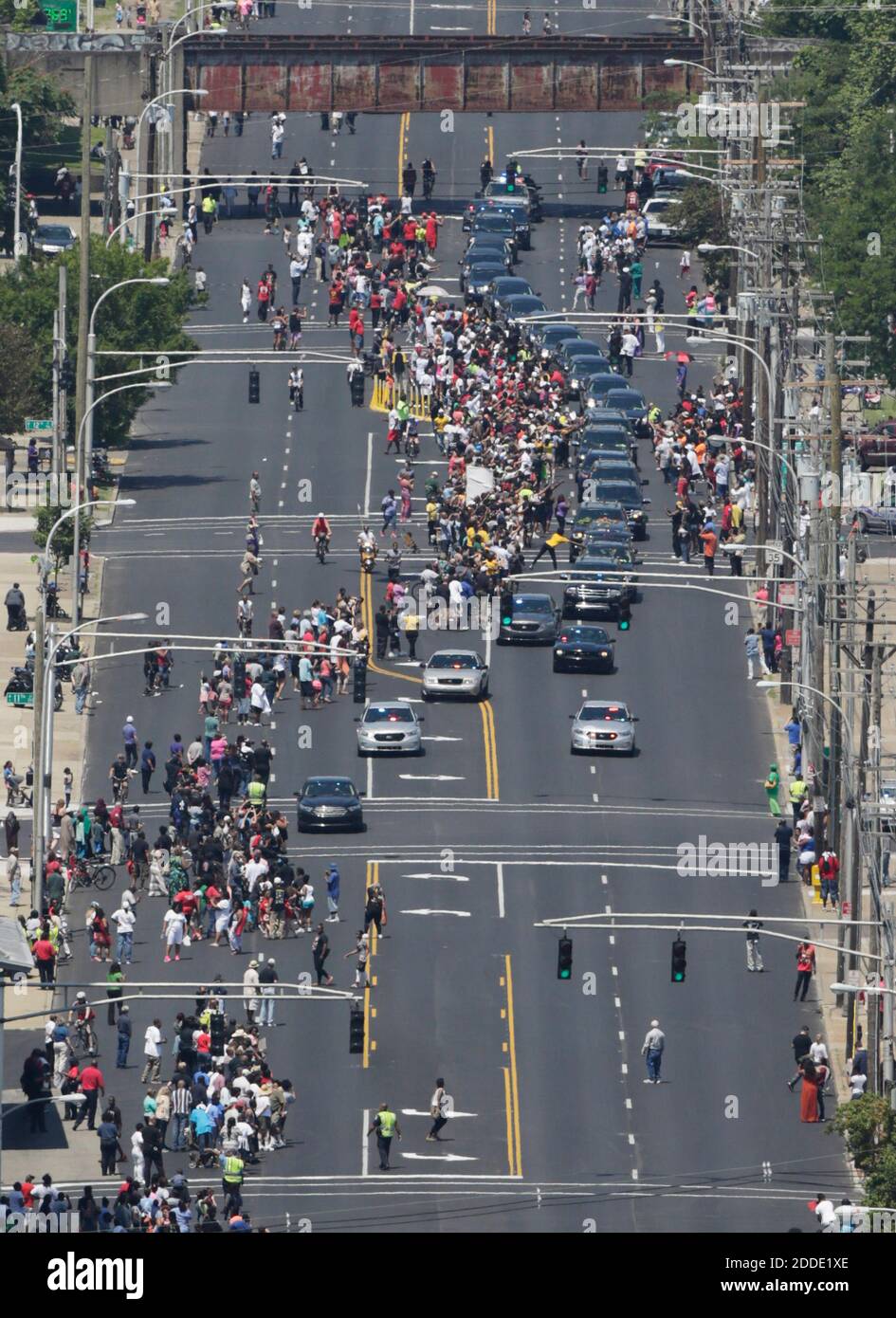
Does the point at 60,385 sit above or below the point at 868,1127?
above

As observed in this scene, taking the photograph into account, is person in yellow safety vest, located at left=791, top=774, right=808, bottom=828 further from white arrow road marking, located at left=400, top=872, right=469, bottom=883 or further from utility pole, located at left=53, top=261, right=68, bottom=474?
utility pole, located at left=53, top=261, right=68, bottom=474

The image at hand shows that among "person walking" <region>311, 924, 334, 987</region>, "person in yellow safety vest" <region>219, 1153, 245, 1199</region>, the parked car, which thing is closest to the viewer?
"person in yellow safety vest" <region>219, 1153, 245, 1199</region>

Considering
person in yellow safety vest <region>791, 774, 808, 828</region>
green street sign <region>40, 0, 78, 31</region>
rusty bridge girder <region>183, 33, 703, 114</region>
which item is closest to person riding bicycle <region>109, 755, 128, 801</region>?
person in yellow safety vest <region>791, 774, 808, 828</region>

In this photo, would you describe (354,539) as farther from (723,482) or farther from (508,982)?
(508,982)

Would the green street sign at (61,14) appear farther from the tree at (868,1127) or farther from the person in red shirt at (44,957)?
the tree at (868,1127)

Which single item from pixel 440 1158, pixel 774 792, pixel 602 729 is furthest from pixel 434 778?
pixel 440 1158

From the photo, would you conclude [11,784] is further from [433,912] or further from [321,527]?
[321,527]
